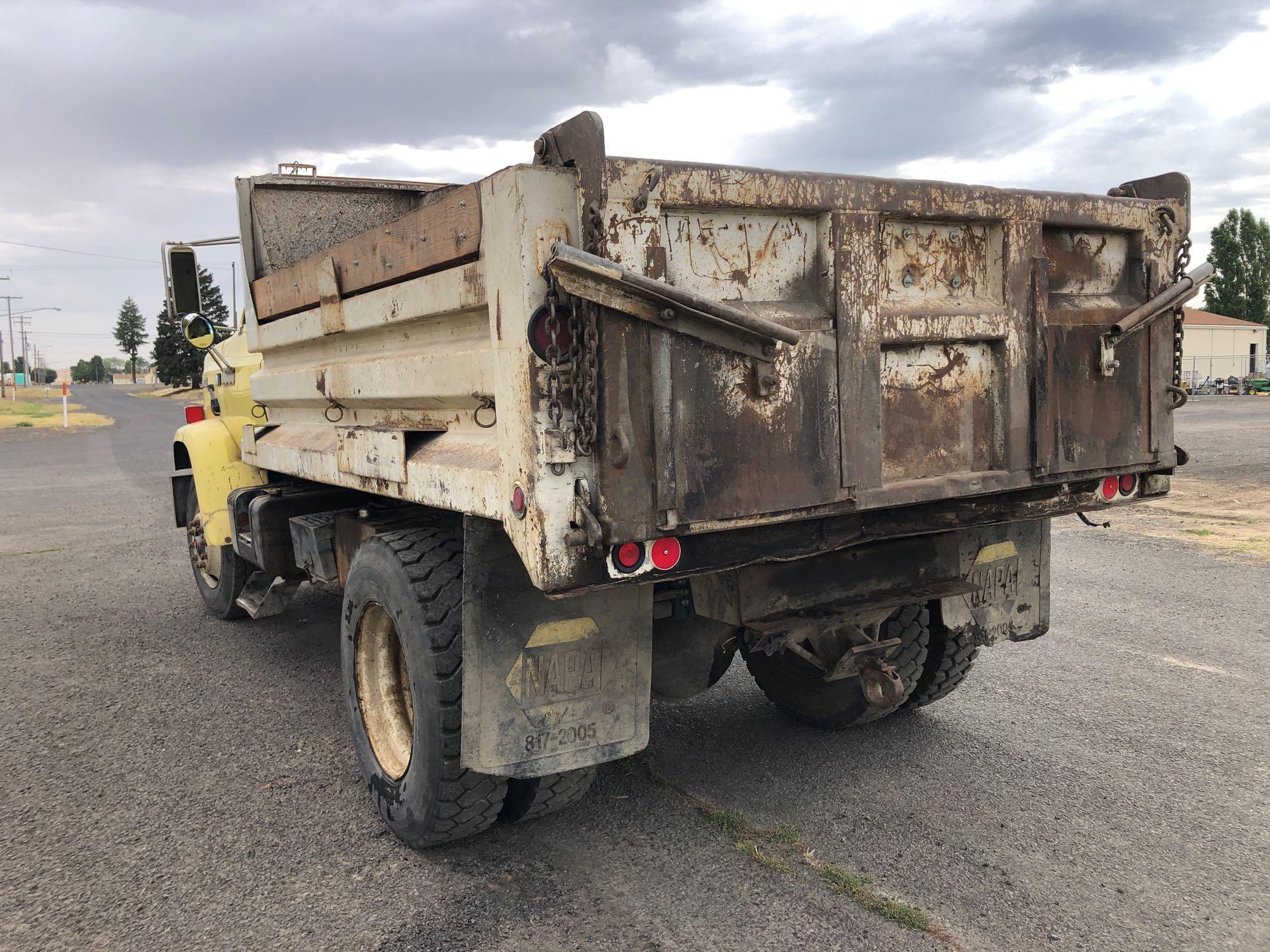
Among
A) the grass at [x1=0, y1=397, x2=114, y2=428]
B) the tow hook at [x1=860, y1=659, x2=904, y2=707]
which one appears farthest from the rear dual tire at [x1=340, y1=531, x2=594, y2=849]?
the grass at [x1=0, y1=397, x2=114, y2=428]

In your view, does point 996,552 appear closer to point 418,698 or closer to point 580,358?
point 580,358

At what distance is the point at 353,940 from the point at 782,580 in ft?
5.75

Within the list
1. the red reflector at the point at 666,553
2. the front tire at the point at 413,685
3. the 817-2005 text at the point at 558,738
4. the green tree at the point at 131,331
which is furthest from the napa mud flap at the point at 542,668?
the green tree at the point at 131,331

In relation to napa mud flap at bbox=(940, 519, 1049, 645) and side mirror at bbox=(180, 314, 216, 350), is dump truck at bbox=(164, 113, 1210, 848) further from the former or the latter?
side mirror at bbox=(180, 314, 216, 350)

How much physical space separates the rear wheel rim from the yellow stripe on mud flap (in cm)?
233

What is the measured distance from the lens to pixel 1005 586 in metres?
3.98

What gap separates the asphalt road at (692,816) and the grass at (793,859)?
40 mm

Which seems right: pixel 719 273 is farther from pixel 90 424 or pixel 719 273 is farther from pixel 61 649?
pixel 90 424

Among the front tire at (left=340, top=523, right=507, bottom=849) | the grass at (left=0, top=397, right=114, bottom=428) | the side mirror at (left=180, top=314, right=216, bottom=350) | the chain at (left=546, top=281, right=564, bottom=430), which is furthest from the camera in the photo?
the grass at (left=0, top=397, right=114, bottom=428)

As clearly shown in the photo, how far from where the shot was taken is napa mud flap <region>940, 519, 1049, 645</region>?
385cm

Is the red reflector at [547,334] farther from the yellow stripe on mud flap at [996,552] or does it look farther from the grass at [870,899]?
the yellow stripe on mud flap at [996,552]

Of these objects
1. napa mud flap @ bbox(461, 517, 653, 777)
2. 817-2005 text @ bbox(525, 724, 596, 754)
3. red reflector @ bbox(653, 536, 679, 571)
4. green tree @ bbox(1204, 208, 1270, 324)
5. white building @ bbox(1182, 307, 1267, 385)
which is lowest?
817-2005 text @ bbox(525, 724, 596, 754)

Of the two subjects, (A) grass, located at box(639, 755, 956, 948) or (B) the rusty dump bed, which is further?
(A) grass, located at box(639, 755, 956, 948)

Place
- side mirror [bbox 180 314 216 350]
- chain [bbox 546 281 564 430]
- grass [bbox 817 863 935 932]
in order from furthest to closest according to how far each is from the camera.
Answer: side mirror [bbox 180 314 216 350] → grass [bbox 817 863 935 932] → chain [bbox 546 281 564 430]
